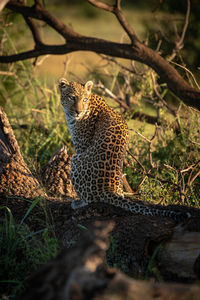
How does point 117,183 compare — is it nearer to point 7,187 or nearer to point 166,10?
point 7,187

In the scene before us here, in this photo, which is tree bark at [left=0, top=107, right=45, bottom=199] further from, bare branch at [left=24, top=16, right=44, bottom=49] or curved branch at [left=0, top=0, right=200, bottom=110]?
bare branch at [left=24, top=16, right=44, bottom=49]

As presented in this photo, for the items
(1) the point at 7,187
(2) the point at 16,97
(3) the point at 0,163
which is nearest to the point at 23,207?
(1) the point at 7,187

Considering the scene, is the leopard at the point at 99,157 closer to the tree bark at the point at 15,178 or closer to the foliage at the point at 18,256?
the tree bark at the point at 15,178

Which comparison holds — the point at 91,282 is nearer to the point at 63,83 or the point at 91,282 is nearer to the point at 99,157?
the point at 99,157

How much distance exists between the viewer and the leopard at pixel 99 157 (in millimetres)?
4474

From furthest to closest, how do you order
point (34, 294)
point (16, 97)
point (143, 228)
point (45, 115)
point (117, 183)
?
point (16, 97) → point (45, 115) → point (117, 183) → point (143, 228) → point (34, 294)

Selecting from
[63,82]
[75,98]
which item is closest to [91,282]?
[75,98]

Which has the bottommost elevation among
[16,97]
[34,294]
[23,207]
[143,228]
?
[16,97]

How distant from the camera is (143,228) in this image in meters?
3.78

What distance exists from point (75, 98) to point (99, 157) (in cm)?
119

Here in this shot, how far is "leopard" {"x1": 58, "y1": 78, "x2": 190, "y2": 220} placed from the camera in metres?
4.47

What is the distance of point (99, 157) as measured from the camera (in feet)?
15.4

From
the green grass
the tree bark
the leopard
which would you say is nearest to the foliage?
the green grass

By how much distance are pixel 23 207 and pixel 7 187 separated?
34 cm
